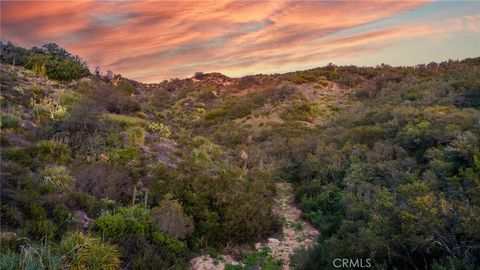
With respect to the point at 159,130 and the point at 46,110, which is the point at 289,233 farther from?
the point at 46,110

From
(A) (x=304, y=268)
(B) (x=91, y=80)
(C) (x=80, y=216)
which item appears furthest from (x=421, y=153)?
(B) (x=91, y=80)

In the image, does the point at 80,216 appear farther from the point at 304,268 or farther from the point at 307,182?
the point at 307,182

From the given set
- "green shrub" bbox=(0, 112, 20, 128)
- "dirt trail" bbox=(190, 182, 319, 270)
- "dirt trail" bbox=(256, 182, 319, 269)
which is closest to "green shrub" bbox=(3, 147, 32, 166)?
"green shrub" bbox=(0, 112, 20, 128)

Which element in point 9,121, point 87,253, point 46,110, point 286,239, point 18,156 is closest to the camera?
point 87,253

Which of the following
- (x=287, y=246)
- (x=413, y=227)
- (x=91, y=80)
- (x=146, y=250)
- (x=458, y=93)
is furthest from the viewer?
(x=91, y=80)

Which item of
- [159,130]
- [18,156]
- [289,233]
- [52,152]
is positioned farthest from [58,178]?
[159,130]

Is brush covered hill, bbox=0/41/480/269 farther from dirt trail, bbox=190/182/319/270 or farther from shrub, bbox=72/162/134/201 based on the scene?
dirt trail, bbox=190/182/319/270

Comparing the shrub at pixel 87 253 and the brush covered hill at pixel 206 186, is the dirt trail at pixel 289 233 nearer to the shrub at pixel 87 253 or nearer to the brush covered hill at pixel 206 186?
the brush covered hill at pixel 206 186
